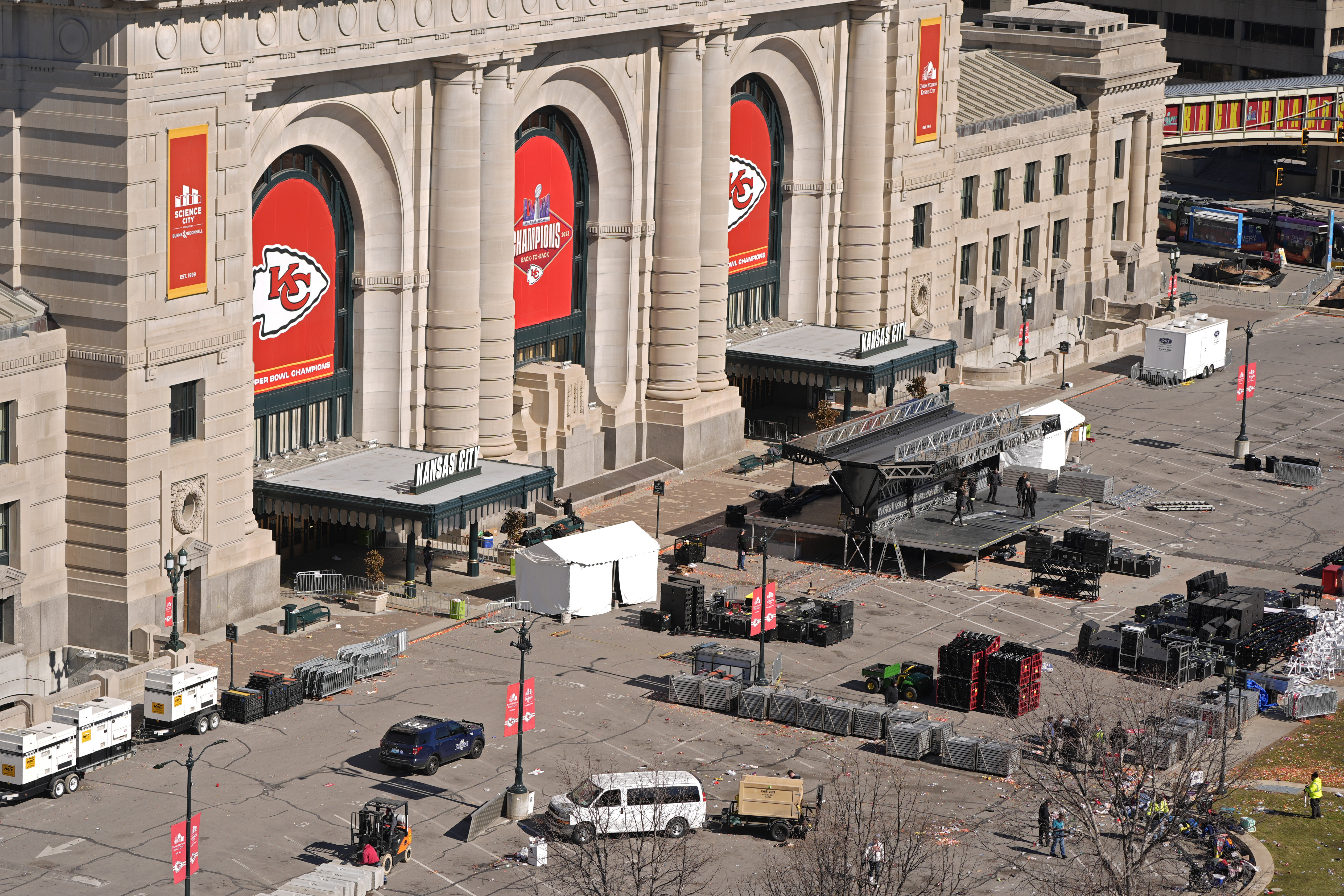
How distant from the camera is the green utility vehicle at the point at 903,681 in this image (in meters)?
78.9

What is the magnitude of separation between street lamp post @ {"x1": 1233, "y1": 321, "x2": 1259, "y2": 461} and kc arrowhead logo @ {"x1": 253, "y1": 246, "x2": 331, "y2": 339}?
4445cm

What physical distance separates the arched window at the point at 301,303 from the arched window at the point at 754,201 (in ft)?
82.0

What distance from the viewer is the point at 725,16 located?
103938mm

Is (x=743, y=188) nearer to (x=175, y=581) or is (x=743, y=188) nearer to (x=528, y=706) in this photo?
(x=175, y=581)

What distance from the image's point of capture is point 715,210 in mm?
106312

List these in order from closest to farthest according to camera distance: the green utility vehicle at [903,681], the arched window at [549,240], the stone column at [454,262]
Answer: the green utility vehicle at [903,681] < the stone column at [454,262] < the arched window at [549,240]

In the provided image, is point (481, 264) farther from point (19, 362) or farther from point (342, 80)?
point (19, 362)

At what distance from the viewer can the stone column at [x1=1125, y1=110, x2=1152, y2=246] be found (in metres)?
144

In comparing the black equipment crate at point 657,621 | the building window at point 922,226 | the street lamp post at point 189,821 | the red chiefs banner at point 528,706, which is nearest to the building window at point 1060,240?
the building window at point 922,226

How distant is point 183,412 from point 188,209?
6.70 meters

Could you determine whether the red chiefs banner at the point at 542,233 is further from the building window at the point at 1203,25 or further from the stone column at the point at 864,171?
the building window at the point at 1203,25

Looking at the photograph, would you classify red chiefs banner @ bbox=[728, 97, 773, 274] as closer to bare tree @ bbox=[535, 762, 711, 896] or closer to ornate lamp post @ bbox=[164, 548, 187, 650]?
ornate lamp post @ bbox=[164, 548, 187, 650]

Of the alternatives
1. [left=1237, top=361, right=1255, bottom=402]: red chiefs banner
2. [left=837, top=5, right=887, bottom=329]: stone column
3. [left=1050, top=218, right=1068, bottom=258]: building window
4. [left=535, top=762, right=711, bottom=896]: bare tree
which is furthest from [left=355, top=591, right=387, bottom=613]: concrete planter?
[left=1050, top=218, right=1068, bottom=258]: building window

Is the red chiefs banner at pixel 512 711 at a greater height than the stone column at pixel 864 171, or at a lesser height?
lesser
